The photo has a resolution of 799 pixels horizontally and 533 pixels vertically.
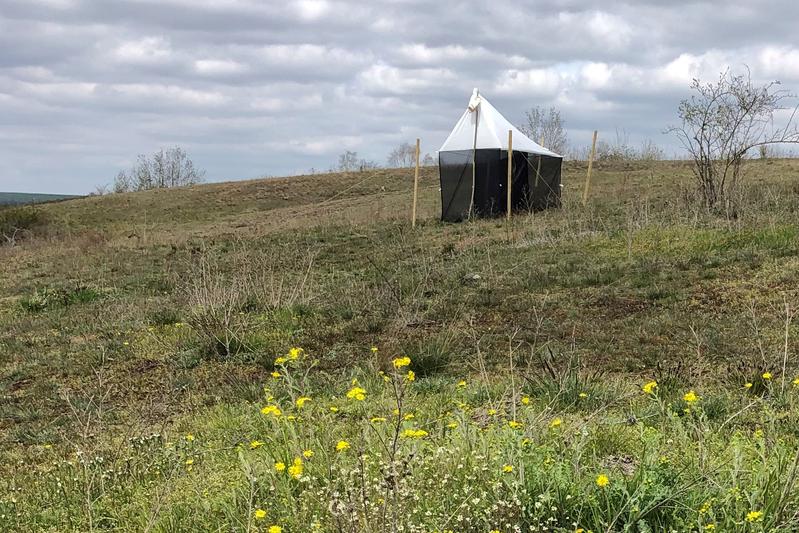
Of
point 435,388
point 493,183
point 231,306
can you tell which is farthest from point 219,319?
point 493,183

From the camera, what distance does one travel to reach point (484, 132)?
55.6 ft

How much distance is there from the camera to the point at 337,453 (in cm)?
278

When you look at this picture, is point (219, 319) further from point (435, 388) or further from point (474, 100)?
point (474, 100)

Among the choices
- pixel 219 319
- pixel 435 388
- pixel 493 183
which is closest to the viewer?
pixel 435 388

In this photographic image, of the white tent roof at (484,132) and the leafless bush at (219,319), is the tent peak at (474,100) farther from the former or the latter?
the leafless bush at (219,319)

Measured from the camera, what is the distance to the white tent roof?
54.7 feet

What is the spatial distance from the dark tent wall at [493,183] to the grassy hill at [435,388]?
13.2 ft

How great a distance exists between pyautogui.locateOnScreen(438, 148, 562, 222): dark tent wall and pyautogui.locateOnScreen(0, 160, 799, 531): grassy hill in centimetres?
401

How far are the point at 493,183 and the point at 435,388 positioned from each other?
12695 mm

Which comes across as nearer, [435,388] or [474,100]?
[435,388]

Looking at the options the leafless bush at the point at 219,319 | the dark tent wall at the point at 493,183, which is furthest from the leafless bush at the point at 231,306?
the dark tent wall at the point at 493,183

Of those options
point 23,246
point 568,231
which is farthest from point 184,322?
point 23,246

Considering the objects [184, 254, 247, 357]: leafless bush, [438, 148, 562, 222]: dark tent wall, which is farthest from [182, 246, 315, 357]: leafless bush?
[438, 148, 562, 222]: dark tent wall

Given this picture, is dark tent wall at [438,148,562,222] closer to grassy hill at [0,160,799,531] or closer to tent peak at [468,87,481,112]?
tent peak at [468,87,481,112]
